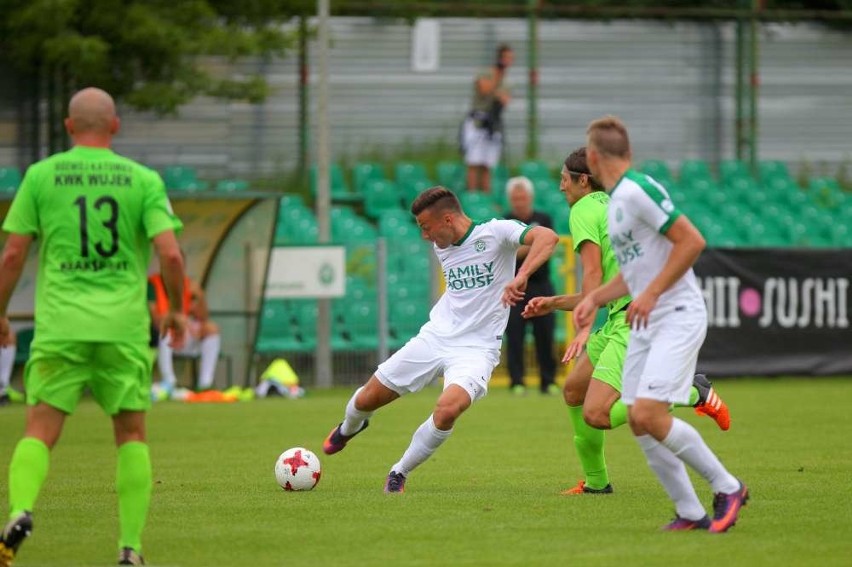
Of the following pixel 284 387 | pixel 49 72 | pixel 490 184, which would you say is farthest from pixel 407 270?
pixel 49 72

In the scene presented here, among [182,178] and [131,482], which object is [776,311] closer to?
[182,178]

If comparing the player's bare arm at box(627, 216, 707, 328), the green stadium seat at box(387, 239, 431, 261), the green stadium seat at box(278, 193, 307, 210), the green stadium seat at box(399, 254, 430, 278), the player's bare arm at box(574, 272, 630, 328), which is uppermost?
the player's bare arm at box(627, 216, 707, 328)

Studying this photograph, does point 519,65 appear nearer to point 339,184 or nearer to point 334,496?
point 339,184

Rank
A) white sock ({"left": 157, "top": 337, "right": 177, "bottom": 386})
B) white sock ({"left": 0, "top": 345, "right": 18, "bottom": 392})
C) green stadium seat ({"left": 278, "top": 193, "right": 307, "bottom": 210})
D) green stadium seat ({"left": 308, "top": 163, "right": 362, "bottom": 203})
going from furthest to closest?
green stadium seat ({"left": 308, "top": 163, "right": 362, "bottom": 203})
green stadium seat ({"left": 278, "top": 193, "right": 307, "bottom": 210})
white sock ({"left": 157, "top": 337, "right": 177, "bottom": 386})
white sock ({"left": 0, "top": 345, "right": 18, "bottom": 392})

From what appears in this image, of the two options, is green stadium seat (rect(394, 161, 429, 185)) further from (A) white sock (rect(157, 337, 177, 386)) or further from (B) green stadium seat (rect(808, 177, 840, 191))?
(A) white sock (rect(157, 337, 177, 386))

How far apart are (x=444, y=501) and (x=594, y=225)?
6.06ft

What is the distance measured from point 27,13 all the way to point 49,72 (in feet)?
8.73

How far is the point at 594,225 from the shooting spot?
9.40m

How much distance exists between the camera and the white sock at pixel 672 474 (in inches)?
309

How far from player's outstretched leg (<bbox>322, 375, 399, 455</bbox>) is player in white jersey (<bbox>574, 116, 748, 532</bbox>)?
2.52m

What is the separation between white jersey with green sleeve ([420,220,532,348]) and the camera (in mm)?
10133

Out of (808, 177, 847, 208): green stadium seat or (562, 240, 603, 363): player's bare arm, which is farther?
(808, 177, 847, 208): green stadium seat

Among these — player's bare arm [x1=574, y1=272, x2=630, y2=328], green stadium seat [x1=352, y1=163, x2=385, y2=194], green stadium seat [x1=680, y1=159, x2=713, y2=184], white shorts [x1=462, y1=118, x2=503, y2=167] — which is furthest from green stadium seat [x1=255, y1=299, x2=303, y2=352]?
player's bare arm [x1=574, y1=272, x2=630, y2=328]

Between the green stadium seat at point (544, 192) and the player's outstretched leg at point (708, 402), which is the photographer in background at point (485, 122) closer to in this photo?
the green stadium seat at point (544, 192)
